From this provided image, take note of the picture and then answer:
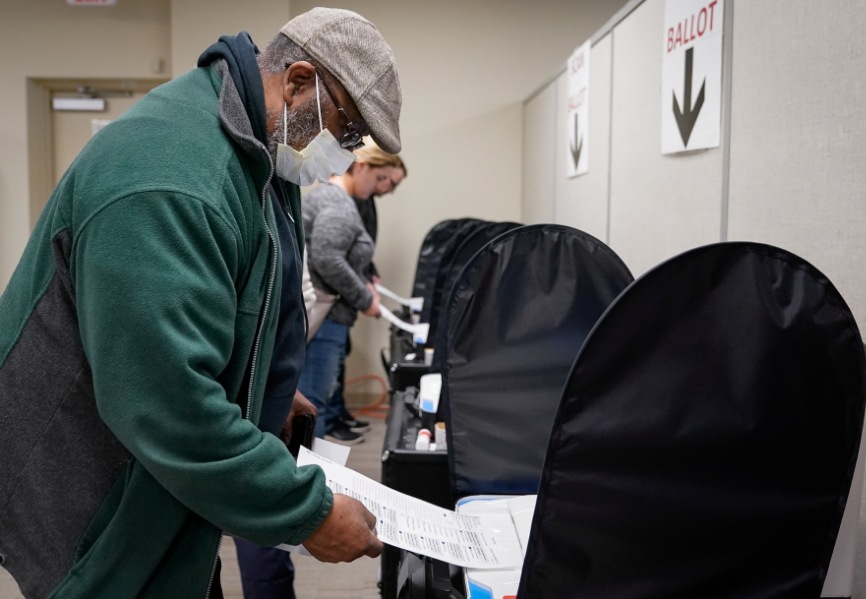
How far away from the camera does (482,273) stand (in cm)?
128

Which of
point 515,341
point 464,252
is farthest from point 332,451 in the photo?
point 464,252

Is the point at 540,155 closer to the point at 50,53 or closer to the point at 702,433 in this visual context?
the point at 50,53

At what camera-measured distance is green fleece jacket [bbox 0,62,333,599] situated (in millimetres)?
801

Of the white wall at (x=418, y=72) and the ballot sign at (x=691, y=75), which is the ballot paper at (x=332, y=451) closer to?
the ballot sign at (x=691, y=75)

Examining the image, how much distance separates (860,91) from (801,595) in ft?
2.22

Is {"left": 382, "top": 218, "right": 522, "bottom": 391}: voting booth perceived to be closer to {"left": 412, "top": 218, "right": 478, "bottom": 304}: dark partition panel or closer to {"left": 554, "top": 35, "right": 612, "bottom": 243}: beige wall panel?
{"left": 412, "top": 218, "right": 478, "bottom": 304}: dark partition panel

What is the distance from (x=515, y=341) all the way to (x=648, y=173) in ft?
3.16

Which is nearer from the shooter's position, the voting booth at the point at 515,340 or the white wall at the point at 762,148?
the white wall at the point at 762,148

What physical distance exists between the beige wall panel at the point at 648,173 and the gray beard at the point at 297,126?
90cm

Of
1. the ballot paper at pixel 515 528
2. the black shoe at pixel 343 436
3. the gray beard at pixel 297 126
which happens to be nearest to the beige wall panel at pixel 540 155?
the black shoe at pixel 343 436

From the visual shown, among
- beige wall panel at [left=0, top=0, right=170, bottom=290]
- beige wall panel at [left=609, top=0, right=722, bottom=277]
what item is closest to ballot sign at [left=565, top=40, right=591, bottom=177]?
beige wall panel at [left=609, top=0, right=722, bottom=277]

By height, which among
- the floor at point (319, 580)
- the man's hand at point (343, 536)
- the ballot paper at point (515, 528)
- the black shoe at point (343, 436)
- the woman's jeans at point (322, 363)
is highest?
the man's hand at point (343, 536)

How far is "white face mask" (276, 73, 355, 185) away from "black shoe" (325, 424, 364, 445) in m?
3.10

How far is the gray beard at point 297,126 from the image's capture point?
3.40 ft
